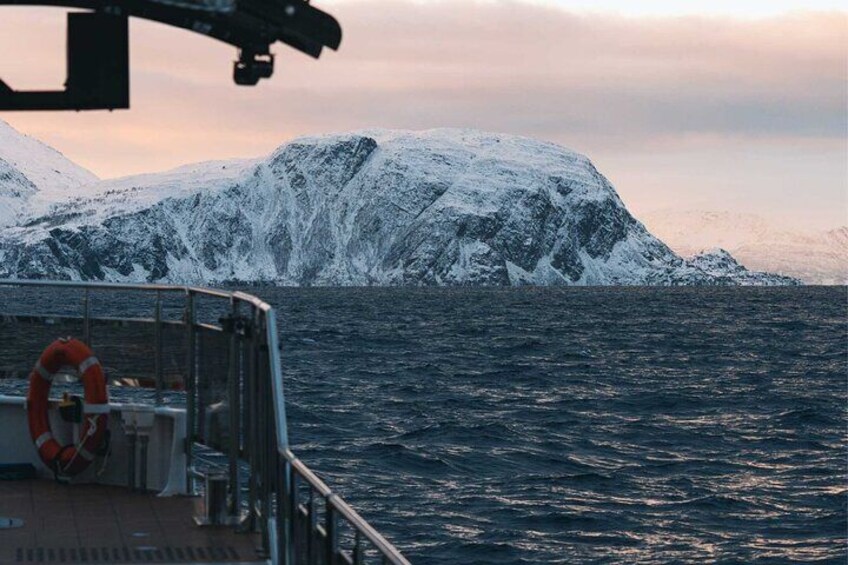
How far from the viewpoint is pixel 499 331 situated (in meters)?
127

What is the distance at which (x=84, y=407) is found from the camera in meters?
14.3

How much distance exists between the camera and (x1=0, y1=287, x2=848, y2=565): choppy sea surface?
27125 mm

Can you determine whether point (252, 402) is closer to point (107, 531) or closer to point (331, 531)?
point (107, 531)

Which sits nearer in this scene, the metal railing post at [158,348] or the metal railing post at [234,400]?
the metal railing post at [234,400]

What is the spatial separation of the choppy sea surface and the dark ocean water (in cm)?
8

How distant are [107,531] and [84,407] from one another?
2037 mm

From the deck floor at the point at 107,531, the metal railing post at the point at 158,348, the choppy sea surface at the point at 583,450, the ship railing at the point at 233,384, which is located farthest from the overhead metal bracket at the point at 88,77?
the choppy sea surface at the point at 583,450

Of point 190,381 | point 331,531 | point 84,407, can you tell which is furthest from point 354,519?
point 84,407

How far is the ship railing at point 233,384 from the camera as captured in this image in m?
9.82

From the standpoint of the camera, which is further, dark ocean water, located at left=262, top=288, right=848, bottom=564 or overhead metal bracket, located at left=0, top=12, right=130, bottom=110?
dark ocean water, located at left=262, top=288, right=848, bottom=564

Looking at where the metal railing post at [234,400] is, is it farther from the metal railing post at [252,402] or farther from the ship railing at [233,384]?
the metal railing post at [252,402]

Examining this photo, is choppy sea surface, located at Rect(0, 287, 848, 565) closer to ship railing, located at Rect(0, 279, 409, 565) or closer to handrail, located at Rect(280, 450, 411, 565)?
ship railing, located at Rect(0, 279, 409, 565)

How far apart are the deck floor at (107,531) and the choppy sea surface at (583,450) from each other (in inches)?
424

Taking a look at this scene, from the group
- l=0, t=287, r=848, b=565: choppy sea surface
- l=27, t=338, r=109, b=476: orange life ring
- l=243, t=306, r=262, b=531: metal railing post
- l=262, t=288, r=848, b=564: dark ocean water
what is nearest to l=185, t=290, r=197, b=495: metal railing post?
l=27, t=338, r=109, b=476: orange life ring
